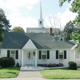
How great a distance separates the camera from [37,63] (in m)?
A: 32.9

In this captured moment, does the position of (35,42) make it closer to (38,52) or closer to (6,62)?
(38,52)

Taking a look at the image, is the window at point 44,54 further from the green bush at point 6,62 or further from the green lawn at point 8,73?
the green lawn at point 8,73

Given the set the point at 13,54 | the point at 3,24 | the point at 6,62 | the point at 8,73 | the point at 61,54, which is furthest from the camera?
the point at 3,24

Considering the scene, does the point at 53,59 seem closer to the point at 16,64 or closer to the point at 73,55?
the point at 73,55

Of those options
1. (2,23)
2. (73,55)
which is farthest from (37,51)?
(2,23)

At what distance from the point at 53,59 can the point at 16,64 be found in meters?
6.63

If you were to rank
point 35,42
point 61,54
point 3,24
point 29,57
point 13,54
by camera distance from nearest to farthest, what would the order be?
point 13,54 → point 29,57 → point 61,54 → point 35,42 → point 3,24

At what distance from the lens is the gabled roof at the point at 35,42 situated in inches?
1325

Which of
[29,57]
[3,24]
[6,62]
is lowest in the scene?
[6,62]

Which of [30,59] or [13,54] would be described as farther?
[30,59]

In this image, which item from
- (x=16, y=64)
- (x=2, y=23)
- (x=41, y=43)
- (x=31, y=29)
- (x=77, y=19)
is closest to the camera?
(x=77, y=19)

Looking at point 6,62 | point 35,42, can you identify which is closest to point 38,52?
point 35,42

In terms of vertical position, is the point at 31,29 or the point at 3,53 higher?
the point at 31,29

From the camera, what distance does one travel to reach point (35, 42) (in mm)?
35281
